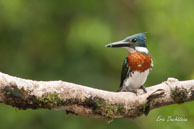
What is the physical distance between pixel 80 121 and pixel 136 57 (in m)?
2.38

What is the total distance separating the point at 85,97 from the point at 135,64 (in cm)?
161

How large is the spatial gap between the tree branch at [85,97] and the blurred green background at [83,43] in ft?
8.25

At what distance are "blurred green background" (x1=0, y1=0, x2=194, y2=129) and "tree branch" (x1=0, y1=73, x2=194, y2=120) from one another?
8.25ft

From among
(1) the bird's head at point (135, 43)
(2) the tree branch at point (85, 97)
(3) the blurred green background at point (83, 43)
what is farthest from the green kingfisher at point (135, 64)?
(3) the blurred green background at point (83, 43)

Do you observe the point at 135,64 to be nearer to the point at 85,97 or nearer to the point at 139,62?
the point at 139,62

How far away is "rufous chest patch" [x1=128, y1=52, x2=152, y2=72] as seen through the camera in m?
5.48

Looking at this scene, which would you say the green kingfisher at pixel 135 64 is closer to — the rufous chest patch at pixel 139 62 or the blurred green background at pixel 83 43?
the rufous chest patch at pixel 139 62

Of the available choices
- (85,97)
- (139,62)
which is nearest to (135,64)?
(139,62)

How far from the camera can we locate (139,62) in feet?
18.0

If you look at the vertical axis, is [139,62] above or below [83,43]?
below

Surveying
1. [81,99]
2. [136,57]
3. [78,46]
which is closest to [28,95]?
[81,99]

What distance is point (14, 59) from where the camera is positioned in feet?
26.5

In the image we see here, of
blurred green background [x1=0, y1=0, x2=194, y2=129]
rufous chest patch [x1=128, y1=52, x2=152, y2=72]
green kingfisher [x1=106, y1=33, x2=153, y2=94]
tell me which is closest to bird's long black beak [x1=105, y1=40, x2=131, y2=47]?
green kingfisher [x1=106, y1=33, x2=153, y2=94]

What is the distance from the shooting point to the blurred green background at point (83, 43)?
734 centimetres
